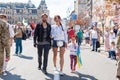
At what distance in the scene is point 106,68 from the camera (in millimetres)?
16734

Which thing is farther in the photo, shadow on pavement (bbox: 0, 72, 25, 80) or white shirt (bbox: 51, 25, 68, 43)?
white shirt (bbox: 51, 25, 68, 43)

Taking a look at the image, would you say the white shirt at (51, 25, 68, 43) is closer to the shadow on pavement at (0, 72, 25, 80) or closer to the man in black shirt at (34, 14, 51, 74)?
the man in black shirt at (34, 14, 51, 74)

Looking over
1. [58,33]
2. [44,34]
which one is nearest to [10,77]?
[44,34]

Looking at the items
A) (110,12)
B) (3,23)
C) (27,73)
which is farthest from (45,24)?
(110,12)

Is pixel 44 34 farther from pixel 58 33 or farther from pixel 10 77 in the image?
pixel 10 77

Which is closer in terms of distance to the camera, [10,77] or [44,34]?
[10,77]

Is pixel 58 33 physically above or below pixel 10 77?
above

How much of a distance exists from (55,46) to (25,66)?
Result: 2.89m

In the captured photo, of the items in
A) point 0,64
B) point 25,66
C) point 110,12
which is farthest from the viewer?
point 110,12

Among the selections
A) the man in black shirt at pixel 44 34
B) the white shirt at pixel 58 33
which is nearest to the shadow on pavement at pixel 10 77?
the man in black shirt at pixel 44 34

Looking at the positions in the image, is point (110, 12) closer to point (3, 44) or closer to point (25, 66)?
point (25, 66)

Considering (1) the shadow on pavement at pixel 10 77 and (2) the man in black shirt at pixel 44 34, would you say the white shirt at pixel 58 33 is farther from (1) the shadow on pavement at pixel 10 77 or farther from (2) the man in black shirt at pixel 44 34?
(1) the shadow on pavement at pixel 10 77

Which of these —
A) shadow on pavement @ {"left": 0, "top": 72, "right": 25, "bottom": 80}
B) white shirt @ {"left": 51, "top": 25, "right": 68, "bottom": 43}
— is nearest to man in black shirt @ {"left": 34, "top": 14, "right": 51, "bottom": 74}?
white shirt @ {"left": 51, "top": 25, "right": 68, "bottom": 43}

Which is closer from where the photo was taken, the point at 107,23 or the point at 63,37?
the point at 63,37
